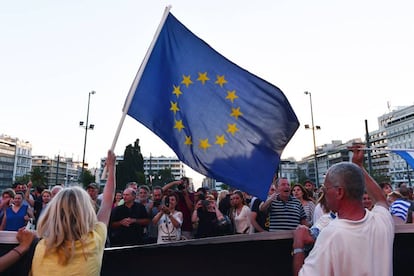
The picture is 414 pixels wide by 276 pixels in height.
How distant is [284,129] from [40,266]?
10.5 ft

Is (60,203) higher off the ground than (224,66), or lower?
lower

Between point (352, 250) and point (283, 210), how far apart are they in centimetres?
364

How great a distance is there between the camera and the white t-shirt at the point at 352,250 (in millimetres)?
2064

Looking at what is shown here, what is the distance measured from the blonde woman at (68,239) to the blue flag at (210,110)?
7.04 feet

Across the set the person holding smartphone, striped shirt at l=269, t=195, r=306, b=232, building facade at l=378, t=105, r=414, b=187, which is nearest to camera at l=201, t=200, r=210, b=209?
the person holding smartphone

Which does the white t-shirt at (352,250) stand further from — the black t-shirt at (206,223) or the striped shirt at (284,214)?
the black t-shirt at (206,223)

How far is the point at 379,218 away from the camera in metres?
2.30

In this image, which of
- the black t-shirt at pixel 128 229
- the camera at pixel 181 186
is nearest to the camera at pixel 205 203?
the black t-shirt at pixel 128 229

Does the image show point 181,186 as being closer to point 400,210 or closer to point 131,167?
point 400,210

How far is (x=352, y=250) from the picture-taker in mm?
2078

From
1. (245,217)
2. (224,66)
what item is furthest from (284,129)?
(245,217)

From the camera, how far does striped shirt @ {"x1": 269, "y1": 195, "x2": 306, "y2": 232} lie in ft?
18.3

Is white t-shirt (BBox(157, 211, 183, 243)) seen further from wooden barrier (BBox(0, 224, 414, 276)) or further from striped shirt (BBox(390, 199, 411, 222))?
striped shirt (BBox(390, 199, 411, 222))

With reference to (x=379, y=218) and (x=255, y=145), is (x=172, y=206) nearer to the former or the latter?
(x=255, y=145)
